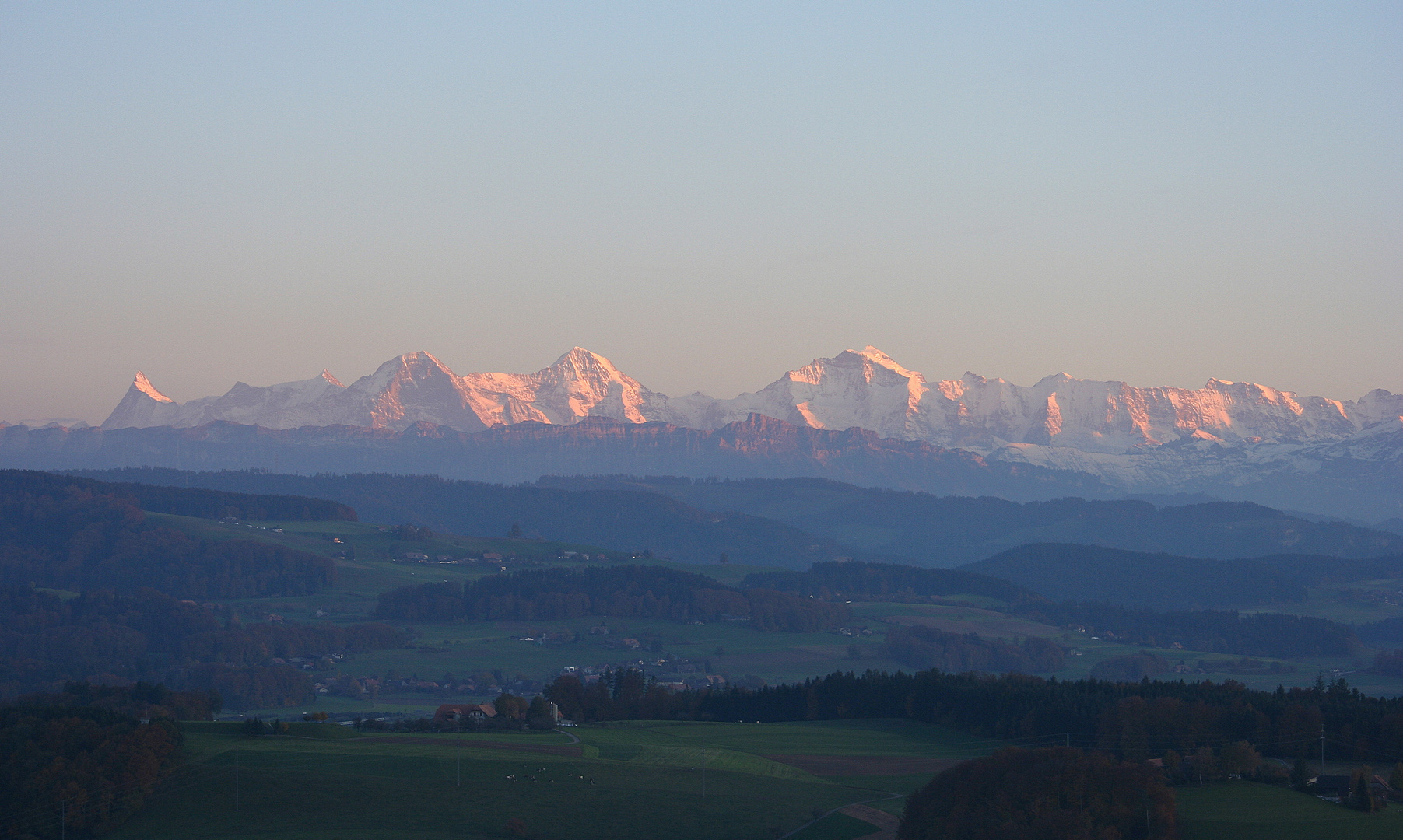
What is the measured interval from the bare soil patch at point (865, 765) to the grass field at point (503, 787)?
31 centimetres

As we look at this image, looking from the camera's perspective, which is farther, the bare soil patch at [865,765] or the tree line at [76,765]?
the bare soil patch at [865,765]

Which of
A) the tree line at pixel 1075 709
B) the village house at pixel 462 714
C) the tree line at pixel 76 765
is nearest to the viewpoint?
the tree line at pixel 76 765

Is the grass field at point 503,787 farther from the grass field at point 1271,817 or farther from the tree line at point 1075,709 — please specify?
the grass field at point 1271,817

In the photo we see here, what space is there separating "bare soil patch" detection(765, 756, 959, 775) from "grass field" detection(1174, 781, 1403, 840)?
21.8 meters

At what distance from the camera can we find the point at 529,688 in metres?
178

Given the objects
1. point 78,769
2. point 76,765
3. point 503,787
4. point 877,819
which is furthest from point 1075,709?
point 76,765

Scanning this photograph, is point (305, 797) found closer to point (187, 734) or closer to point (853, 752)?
point (187, 734)

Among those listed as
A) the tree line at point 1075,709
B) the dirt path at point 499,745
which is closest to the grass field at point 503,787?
the dirt path at point 499,745

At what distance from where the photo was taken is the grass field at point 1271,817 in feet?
221

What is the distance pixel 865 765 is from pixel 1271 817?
31558 mm

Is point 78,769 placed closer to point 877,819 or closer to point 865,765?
point 877,819

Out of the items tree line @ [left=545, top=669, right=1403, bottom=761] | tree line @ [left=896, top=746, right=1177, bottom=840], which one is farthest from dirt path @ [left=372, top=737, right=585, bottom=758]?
tree line @ [left=896, top=746, right=1177, bottom=840]

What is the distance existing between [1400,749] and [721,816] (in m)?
39.4

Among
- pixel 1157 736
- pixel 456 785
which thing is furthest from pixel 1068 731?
pixel 456 785
